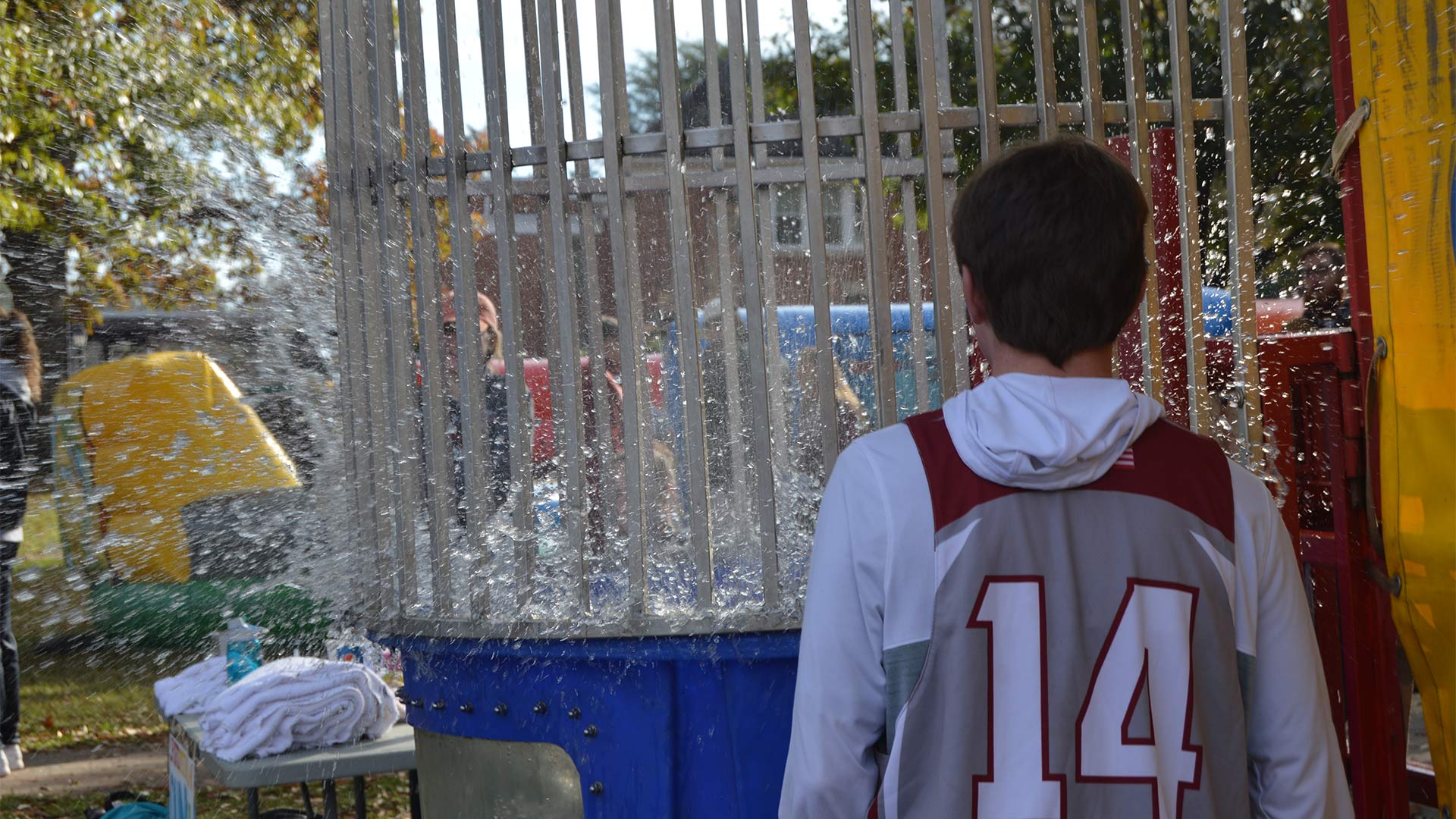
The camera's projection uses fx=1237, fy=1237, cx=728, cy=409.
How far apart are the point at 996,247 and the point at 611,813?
1.40 meters

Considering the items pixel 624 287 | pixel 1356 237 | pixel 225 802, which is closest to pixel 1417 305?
pixel 1356 237

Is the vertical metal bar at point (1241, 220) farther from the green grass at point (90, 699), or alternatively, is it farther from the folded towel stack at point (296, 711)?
the green grass at point (90, 699)

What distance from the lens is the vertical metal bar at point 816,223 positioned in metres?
2.22

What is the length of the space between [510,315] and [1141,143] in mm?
1226

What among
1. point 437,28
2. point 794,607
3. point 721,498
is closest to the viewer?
point 794,607

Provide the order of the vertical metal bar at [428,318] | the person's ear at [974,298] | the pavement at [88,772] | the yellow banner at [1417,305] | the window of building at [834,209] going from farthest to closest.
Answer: the pavement at [88,772]
the window of building at [834,209]
the vertical metal bar at [428,318]
the yellow banner at [1417,305]
the person's ear at [974,298]

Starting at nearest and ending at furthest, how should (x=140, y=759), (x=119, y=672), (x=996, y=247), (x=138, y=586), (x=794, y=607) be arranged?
1. (x=996, y=247)
2. (x=794, y=607)
3. (x=140, y=759)
4. (x=138, y=586)
5. (x=119, y=672)

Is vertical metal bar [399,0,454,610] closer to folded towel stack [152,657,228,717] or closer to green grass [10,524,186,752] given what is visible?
folded towel stack [152,657,228,717]

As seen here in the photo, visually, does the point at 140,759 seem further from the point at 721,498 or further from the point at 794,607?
the point at 794,607

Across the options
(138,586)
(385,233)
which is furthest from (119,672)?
(385,233)

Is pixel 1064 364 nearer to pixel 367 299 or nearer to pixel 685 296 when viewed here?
pixel 685 296

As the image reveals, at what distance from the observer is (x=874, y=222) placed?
88.7 inches

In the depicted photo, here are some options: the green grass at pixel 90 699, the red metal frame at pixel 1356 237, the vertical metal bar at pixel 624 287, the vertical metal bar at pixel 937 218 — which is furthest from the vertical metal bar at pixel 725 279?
the green grass at pixel 90 699

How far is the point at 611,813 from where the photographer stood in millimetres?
2352
